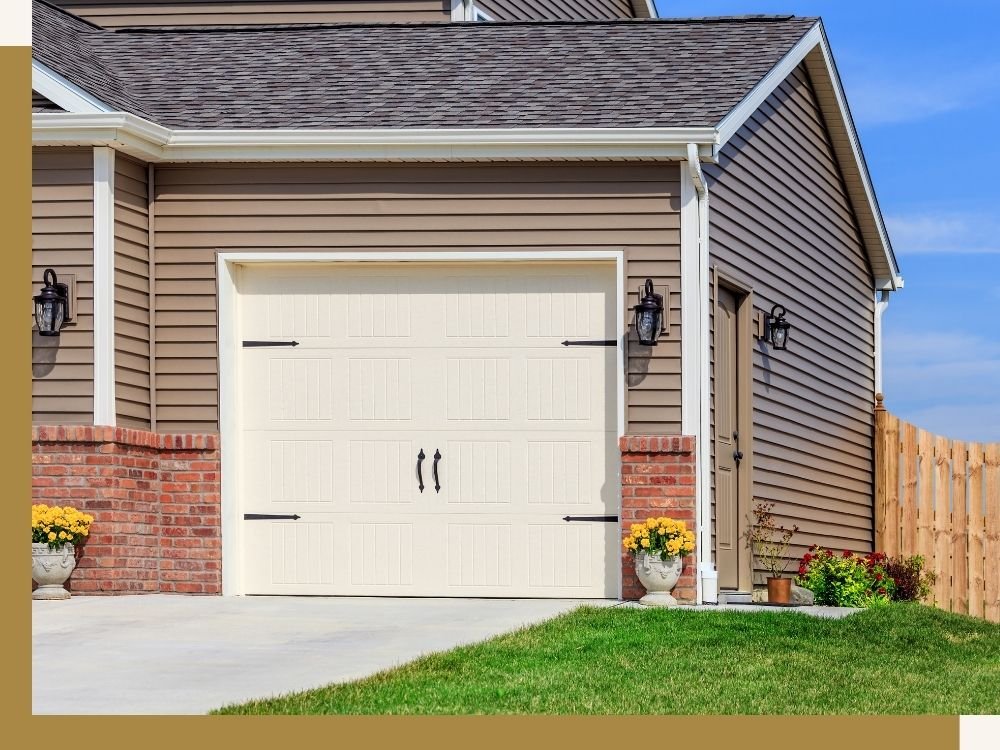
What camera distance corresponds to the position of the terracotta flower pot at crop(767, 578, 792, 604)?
11.8 metres

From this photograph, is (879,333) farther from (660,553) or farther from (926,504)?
(660,553)

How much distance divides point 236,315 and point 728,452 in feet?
12.8

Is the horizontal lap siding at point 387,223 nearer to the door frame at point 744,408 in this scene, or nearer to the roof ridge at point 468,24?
the door frame at point 744,408

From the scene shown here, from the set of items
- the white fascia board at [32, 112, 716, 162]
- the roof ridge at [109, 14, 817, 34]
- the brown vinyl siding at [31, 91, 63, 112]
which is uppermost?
the roof ridge at [109, 14, 817, 34]

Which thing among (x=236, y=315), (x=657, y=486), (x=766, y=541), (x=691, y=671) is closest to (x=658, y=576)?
(x=657, y=486)

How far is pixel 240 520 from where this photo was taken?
1167cm

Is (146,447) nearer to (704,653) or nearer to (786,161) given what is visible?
(704,653)

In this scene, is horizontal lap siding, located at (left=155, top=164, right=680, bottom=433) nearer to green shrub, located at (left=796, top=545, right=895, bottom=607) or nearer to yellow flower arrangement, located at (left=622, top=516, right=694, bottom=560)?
yellow flower arrangement, located at (left=622, top=516, right=694, bottom=560)

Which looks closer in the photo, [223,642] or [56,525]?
[223,642]

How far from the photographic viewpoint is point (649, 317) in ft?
36.2

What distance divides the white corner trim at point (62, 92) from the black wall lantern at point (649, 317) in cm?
395

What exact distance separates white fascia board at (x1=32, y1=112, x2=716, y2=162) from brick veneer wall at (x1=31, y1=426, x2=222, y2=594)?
201cm

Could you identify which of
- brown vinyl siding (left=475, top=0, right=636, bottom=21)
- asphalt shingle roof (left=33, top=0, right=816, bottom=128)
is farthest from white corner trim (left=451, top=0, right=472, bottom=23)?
asphalt shingle roof (left=33, top=0, right=816, bottom=128)

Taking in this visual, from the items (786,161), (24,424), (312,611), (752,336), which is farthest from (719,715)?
(786,161)
